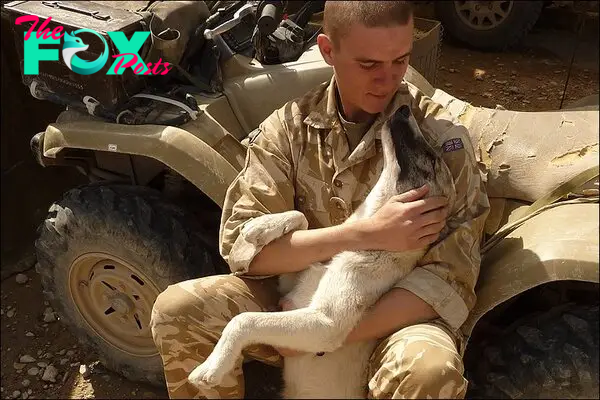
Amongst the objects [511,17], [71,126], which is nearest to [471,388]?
[511,17]

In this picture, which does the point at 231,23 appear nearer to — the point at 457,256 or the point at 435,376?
the point at 457,256

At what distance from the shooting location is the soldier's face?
192cm

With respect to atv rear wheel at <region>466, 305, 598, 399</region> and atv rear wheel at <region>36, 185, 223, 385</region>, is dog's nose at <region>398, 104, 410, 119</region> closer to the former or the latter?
atv rear wheel at <region>466, 305, 598, 399</region>

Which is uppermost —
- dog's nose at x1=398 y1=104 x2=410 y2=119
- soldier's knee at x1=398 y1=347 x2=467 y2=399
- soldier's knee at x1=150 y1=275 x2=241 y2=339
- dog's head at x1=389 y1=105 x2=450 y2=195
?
dog's nose at x1=398 y1=104 x2=410 y2=119

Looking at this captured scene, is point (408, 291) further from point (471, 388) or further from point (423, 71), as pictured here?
point (423, 71)

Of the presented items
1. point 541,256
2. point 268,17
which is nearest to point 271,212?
point 541,256

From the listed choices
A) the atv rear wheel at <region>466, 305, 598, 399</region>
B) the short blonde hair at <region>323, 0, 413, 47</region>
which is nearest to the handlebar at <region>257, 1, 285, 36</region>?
the short blonde hair at <region>323, 0, 413, 47</region>

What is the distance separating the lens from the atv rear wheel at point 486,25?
99.8 inches

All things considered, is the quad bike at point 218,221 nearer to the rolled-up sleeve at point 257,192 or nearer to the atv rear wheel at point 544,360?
the atv rear wheel at point 544,360

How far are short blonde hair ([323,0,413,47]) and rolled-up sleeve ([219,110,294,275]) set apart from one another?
0.48 m

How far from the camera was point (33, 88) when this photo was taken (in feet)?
9.21

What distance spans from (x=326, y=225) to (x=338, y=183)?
0.16 meters

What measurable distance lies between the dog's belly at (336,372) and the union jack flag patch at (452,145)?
0.63 m

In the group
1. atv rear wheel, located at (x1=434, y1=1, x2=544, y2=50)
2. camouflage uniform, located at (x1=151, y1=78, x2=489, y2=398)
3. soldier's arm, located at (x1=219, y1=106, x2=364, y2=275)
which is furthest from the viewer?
atv rear wheel, located at (x1=434, y1=1, x2=544, y2=50)
